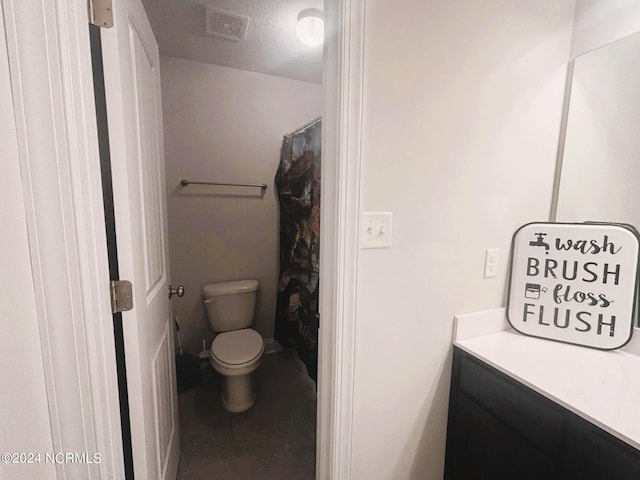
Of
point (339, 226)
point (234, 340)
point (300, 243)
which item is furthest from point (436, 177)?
point (234, 340)

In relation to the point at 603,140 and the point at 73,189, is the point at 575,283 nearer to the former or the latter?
the point at 603,140

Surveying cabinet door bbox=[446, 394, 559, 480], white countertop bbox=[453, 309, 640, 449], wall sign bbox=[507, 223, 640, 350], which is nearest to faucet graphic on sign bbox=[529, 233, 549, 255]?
wall sign bbox=[507, 223, 640, 350]

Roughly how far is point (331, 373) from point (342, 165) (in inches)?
28.2

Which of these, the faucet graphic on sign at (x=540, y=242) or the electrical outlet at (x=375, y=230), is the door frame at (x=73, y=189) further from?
the faucet graphic on sign at (x=540, y=242)

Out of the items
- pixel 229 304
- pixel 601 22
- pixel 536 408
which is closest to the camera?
pixel 536 408

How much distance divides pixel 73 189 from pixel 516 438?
1.48 meters

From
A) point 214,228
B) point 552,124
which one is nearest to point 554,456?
point 552,124

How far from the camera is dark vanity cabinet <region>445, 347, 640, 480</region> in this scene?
0.73 m

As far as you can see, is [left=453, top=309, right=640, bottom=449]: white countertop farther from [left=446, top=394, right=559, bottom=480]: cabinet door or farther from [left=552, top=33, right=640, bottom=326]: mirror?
[left=552, top=33, right=640, bottom=326]: mirror

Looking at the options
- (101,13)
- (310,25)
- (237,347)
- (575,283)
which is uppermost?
(310,25)

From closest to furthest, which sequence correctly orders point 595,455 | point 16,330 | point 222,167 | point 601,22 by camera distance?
point 16,330
point 595,455
point 601,22
point 222,167

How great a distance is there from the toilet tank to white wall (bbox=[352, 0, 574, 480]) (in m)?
1.37

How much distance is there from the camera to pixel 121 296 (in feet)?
2.53

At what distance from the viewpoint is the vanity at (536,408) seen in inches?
29.2
